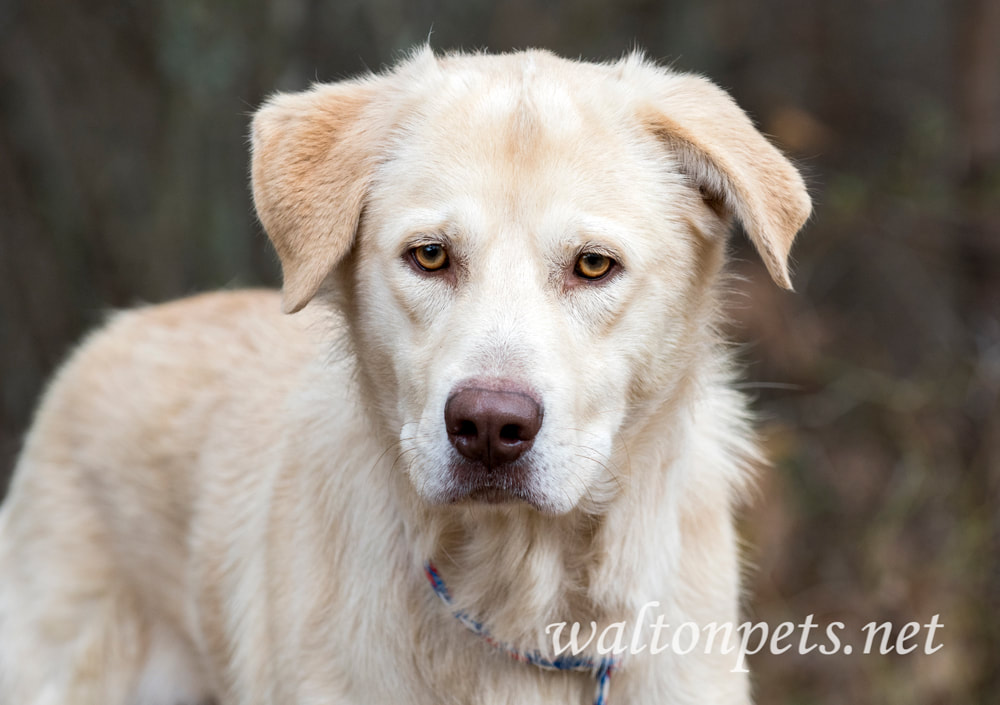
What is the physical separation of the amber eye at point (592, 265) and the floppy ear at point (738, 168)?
1.23 feet

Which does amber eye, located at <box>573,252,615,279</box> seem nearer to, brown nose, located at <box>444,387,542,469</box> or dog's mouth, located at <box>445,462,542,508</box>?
brown nose, located at <box>444,387,542,469</box>

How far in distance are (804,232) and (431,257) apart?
469 centimetres

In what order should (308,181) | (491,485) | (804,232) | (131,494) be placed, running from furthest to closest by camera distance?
(804,232), (131,494), (308,181), (491,485)

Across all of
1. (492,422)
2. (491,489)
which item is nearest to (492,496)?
(491,489)

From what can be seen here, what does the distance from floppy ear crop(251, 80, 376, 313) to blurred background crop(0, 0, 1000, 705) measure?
3415 mm

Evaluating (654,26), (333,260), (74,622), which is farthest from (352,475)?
(654,26)

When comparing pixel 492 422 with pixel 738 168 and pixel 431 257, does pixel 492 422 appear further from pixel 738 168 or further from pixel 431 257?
pixel 738 168

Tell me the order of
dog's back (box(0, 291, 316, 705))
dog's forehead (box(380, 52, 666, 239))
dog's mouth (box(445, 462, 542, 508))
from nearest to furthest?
dog's mouth (box(445, 462, 542, 508))
dog's forehead (box(380, 52, 666, 239))
dog's back (box(0, 291, 316, 705))

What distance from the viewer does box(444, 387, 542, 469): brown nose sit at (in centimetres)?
238

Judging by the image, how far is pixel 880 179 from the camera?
6.95m

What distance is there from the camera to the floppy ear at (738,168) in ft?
8.84

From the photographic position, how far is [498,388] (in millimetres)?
2385

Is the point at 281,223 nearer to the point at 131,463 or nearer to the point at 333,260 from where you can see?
the point at 333,260

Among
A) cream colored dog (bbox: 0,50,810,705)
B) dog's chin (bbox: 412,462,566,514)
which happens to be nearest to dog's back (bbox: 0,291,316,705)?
cream colored dog (bbox: 0,50,810,705)
